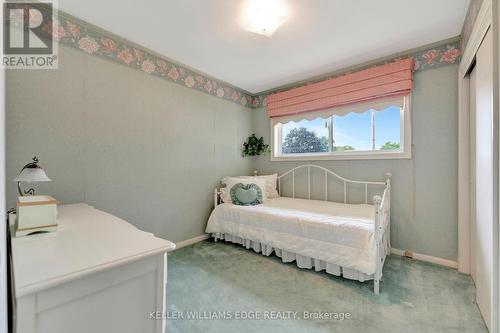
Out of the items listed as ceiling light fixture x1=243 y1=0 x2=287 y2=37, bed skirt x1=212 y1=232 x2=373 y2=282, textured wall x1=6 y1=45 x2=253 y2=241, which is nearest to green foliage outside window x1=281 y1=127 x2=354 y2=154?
textured wall x1=6 y1=45 x2=253 y2=241

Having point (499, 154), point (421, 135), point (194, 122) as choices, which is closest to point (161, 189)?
point (194, 122)

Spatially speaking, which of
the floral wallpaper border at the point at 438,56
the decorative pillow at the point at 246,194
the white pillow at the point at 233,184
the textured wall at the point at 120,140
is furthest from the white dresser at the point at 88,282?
the floral wallpaper border at the point at 438,56

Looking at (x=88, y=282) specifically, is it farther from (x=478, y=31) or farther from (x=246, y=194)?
(x=478, y=31)

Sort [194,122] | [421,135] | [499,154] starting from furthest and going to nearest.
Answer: [194,122] → [421,135] → [499,154]

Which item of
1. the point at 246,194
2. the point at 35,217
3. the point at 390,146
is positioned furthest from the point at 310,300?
the point at 390,146

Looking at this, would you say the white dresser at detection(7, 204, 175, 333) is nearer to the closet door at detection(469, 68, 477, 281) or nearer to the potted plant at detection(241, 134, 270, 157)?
the closet door at detection(469, 68, 477, 281)

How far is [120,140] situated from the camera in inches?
86.4

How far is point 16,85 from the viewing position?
1654 mm

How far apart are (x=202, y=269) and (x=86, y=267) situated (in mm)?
1643

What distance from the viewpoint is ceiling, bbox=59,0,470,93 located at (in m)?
1.72

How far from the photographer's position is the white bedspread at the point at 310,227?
181 cm

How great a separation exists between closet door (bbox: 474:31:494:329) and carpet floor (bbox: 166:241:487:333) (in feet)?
0.73

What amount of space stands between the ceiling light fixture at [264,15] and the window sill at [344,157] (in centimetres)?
174

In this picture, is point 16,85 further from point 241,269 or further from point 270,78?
point 270,78
